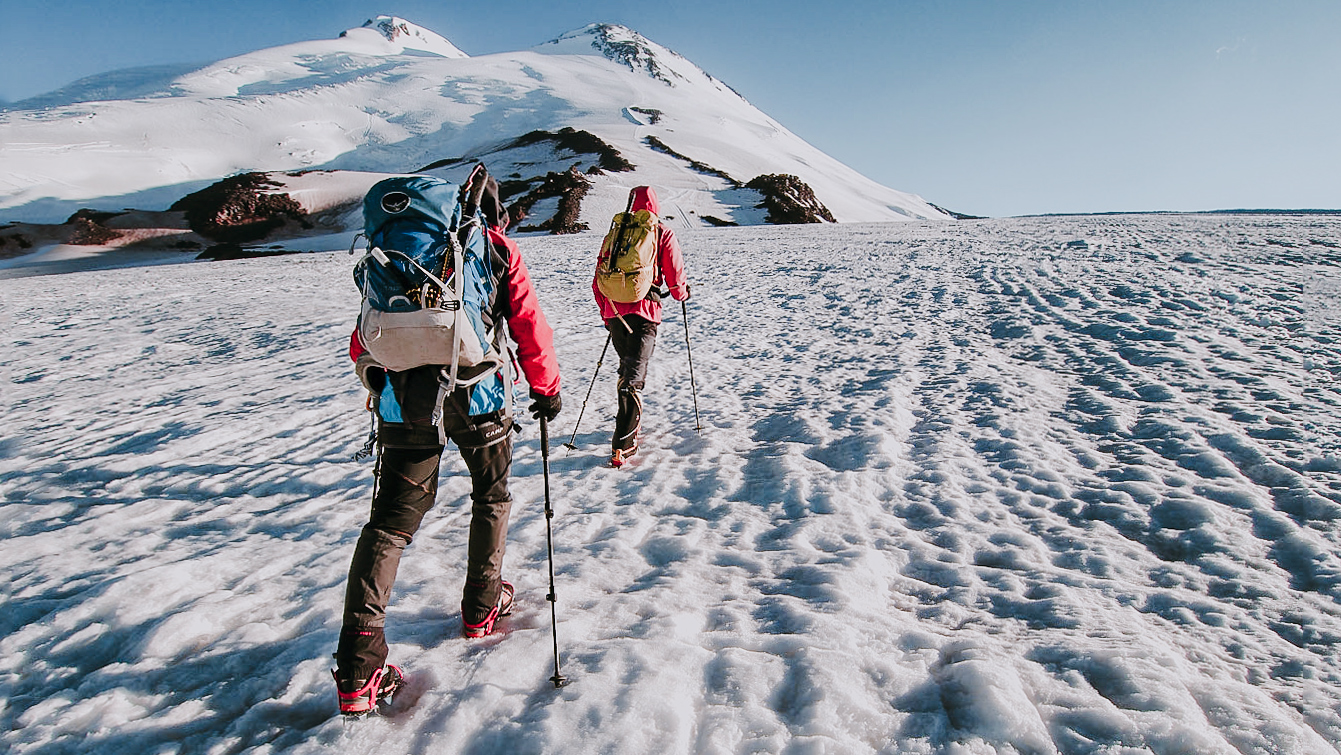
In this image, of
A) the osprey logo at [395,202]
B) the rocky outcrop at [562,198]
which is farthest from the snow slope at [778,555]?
the rocky outcrop at [562,198]

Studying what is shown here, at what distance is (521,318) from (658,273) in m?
2.76

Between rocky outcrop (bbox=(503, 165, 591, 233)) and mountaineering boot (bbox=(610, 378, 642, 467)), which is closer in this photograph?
mountaineering boot (bbox=(610, 378, 642, 467))

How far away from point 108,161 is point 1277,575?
76.4 meters

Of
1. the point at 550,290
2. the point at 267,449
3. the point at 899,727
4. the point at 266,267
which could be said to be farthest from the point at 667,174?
the point at 899,727

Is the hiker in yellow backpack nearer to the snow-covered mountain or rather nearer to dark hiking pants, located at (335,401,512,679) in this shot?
dark hiking pants, located at (335,401,512,679)

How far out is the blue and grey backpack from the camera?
89.4 inches

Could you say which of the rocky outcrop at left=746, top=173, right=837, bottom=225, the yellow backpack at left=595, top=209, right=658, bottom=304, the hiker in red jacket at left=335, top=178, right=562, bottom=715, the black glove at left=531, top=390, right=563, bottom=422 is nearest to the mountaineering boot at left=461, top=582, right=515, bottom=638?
the hiker in red jacket at left=335, top=178, right=562, bottom=715

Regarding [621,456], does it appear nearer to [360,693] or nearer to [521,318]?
[521,318]

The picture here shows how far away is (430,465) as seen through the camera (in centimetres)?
257

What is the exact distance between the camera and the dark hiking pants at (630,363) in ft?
17.1

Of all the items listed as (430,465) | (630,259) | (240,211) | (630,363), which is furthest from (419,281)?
(240,211)

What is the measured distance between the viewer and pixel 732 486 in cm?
480

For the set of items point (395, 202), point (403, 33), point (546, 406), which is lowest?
point (546, 406)

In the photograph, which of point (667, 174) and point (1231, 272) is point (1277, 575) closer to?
point (1231, 272)
